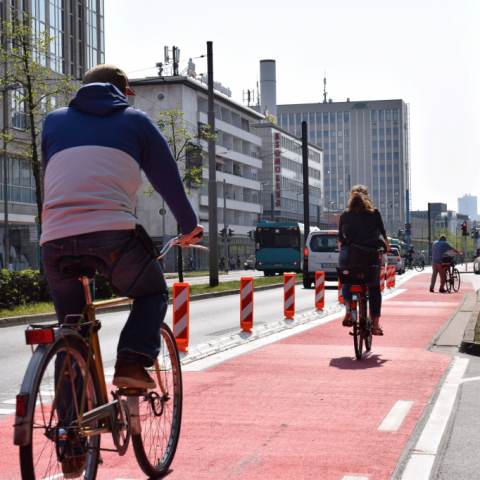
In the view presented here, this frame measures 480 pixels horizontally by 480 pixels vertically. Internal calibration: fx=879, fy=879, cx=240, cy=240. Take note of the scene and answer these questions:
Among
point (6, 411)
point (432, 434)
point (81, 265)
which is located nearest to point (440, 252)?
point (6, 411)

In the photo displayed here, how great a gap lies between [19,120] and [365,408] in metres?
45.0

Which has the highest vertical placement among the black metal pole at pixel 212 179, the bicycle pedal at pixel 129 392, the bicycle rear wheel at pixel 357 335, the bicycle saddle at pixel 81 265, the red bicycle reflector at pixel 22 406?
the black metal pole at pixel 212 179

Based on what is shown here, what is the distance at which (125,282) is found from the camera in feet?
12.5

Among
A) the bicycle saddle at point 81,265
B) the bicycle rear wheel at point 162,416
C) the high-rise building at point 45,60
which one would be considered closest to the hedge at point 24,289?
the bicycle rear wheel at point 162,416

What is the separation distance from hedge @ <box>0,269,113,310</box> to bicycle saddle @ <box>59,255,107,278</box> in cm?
1479

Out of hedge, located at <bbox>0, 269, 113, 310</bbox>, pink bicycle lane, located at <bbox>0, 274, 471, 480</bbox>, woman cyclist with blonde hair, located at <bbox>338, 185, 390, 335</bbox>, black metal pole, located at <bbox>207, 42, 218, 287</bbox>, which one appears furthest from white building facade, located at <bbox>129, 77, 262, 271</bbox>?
pink bicycle lane, located at <bbox>0, 274, 471, 480</bbox>

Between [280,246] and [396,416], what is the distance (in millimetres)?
47383

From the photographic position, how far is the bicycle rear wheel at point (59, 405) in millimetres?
3254

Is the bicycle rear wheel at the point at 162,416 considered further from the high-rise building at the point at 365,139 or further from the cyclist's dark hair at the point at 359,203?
the high-rise building at the point at 365,139

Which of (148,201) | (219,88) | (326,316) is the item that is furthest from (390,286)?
(219,88)

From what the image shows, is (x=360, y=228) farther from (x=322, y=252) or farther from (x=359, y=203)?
(x=322, y=252)

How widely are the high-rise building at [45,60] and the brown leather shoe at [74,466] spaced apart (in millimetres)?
43262

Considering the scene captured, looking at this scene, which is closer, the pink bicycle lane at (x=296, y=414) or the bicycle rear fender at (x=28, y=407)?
the bicycle rear fender at (x=28, y=407)

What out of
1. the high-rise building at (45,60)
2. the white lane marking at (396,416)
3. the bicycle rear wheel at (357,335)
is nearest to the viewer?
the white lane marking at (396,416)
